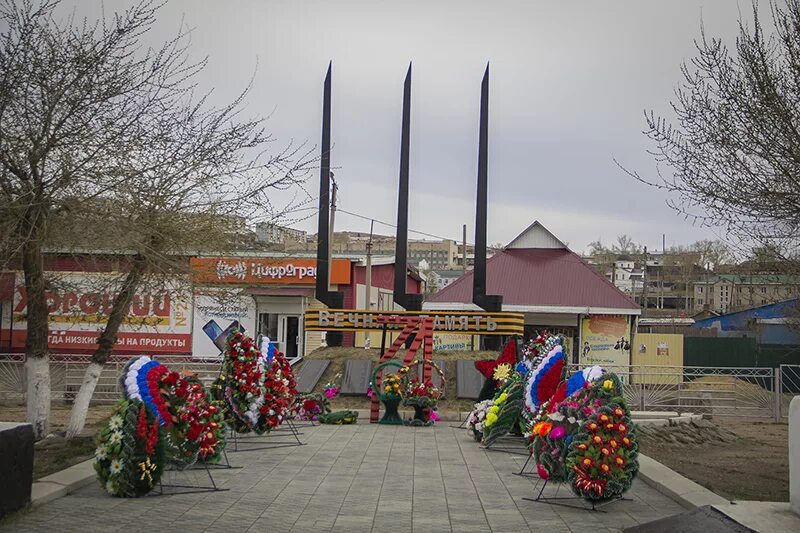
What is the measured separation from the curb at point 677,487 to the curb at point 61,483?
6.54 meters

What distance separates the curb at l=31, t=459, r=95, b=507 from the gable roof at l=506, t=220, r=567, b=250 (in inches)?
1271

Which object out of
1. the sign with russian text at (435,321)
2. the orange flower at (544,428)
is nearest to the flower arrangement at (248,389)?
the orange flower at (544,428)

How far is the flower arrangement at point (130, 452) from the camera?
9.85m

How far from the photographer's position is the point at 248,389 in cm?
1507

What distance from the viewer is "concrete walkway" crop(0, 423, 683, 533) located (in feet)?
29.0

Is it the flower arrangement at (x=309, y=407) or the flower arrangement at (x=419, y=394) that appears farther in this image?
the flower arrangement at (x=419, y=394)

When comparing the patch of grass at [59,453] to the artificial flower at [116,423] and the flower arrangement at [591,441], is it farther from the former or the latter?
the flower arrangement at [591,441]

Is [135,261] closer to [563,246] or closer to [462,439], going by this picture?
[462,439]

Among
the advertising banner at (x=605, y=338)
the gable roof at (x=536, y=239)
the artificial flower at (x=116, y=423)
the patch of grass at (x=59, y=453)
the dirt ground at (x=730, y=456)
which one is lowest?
the dirt ground at (x=730, y=456)

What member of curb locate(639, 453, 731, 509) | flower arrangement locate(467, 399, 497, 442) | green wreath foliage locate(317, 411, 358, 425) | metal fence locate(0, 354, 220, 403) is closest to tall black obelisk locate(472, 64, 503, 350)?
metal fence locate(0, 354, 220, 403)

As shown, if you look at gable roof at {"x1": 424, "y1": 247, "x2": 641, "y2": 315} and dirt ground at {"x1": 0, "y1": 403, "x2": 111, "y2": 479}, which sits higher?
gable roof at {"x1": 424, "y1": 247, "x2": 641, "y2": 315}

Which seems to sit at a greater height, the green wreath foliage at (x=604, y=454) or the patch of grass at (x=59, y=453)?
the green wreath foliage at (x=604, y=454)

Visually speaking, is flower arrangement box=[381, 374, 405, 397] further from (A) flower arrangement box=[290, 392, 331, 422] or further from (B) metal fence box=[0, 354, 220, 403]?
(B) metal fence box=[0, 354, 220, 403]

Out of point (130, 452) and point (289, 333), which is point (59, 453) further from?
point (289, 333)
